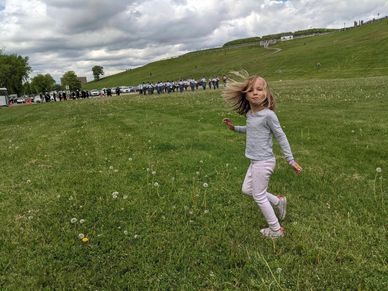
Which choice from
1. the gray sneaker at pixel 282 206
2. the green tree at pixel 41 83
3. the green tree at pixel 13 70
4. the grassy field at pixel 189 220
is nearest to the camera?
the grassy field at pixel 189 220

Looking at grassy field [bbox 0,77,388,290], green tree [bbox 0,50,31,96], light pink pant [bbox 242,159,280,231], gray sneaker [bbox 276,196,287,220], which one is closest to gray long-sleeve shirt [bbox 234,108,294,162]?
light pink pant [bbox 242,159,280,231]

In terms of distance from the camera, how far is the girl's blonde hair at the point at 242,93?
5363 millimetres

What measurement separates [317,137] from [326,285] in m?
8.19

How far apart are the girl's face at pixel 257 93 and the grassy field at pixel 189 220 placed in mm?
1954

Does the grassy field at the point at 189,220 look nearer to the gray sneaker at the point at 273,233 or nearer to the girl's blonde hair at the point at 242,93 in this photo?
the gray sneaker at the point at 273,233

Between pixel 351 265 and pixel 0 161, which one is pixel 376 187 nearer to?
pixel 351 265

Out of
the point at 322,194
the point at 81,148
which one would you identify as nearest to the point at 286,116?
the point at 81,148

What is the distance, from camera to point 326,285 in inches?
166

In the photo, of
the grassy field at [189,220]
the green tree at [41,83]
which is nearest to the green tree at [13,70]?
the green tree at [41,83]

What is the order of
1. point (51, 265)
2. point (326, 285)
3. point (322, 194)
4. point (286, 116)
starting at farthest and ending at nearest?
point (286, 116) < point (322, 194) < point (51, 265) < point (326, 285)

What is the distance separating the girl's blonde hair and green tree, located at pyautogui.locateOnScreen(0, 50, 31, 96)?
4543 inches

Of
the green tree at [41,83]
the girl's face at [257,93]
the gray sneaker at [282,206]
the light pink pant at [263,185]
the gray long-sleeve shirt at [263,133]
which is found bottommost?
the gray sneaker at [282,206]

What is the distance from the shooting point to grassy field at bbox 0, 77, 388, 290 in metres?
4.55

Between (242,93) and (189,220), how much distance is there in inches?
87.9
